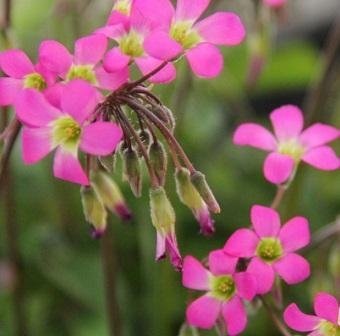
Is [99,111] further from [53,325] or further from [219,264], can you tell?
[53,325]

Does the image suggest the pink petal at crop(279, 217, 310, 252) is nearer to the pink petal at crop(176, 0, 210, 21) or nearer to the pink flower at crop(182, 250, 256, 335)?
the pink flower at crop(182, 250, 256, 335)

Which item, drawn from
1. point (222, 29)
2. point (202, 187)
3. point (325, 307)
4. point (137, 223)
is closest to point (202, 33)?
point (222, 29)

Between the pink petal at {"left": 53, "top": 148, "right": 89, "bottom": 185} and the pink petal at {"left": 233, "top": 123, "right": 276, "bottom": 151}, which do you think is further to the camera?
the pink petal at {"left": 233, "top": 123, "right": 276, "bottom": 151}

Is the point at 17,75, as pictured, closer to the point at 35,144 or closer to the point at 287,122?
the point at 35,144

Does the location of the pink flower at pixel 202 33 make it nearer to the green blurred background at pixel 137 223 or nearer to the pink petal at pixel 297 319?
the pink petal at pixel 297 319

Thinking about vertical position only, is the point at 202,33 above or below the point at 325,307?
above

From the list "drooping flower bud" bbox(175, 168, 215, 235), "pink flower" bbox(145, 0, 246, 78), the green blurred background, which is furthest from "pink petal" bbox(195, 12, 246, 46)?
the green blurred background
